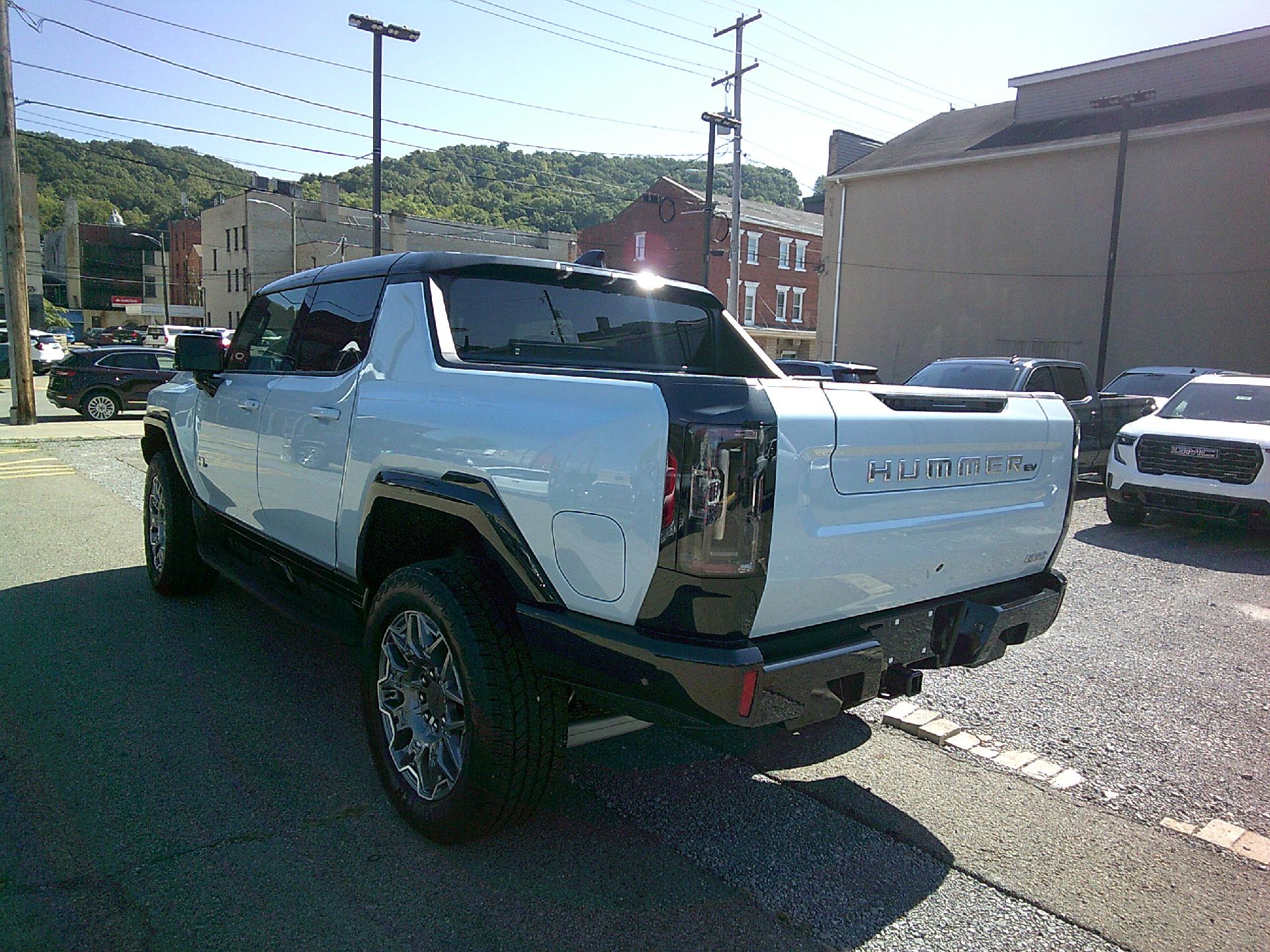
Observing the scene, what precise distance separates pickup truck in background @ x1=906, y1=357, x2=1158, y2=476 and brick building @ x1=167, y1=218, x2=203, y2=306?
70.6 m

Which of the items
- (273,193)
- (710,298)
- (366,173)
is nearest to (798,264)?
Answer: (366,173)

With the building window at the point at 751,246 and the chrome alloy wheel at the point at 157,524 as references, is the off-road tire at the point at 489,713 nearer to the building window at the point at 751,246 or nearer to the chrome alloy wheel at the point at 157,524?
the chrome alloy wheel at the point at 157,524

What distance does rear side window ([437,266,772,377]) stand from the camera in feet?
11.6

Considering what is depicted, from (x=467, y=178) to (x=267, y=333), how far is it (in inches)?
1606

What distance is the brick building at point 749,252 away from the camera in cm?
4981

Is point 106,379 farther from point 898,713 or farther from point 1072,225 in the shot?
point 1072,225

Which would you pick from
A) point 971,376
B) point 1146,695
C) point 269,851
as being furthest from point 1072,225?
point 269,851

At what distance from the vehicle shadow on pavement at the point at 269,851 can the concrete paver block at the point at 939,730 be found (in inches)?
42.8

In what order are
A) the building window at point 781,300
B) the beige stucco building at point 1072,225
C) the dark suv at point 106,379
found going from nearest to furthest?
the dark suv at point 106,379, the beige stucco building at point 1072,225, the building window at point 781,300

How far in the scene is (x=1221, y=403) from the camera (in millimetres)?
9461

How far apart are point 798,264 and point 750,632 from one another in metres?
53.2

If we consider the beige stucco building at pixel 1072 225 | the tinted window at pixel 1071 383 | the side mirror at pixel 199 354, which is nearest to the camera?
the side mirror at pixel 199 354

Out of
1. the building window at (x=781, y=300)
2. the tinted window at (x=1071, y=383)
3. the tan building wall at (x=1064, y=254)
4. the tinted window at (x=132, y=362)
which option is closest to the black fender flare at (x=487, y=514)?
the tinted window at (x=1071, y=383)

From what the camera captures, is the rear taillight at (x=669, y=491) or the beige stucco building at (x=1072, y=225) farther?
the beige stucco building at (x=1072, y=225)
